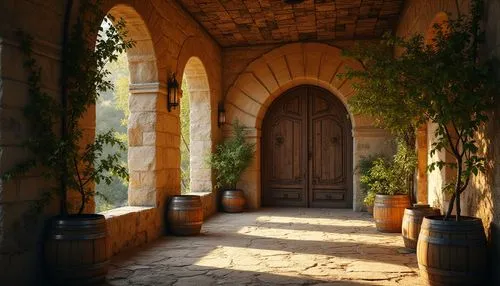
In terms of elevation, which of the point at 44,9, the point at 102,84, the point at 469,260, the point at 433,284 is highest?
the point at 44,9

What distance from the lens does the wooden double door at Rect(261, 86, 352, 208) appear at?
7598 mm

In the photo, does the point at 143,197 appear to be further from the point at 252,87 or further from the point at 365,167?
the point at 365,167

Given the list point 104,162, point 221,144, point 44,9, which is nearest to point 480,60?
point 104,162

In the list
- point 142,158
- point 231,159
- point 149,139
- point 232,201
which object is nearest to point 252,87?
point 231,159

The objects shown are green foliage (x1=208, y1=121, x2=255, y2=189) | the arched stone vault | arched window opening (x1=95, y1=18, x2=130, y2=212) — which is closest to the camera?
green foliage (x1=208, y1=121, x2=255, y2=189)

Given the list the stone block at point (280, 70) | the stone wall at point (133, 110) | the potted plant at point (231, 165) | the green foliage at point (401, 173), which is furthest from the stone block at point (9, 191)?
the stone block at point (280, 70)

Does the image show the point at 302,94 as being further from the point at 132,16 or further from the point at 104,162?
the point at 104,162

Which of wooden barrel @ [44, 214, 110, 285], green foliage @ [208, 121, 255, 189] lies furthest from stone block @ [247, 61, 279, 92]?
wooden barrel @ [44, 214, 110, 285]

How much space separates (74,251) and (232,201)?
4277mm

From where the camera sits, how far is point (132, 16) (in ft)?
14.8

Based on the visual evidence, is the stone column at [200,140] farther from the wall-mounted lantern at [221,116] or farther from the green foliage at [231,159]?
the wall-mounted lantern at [221,116]

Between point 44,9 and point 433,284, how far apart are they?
3.24 metres

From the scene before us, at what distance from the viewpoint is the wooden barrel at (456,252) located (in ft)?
8.55

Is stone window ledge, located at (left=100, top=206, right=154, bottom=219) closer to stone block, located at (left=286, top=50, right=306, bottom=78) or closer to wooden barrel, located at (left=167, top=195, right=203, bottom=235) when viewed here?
wooden barrel, located at (left=167, top=195, right=203, bottom=235)
